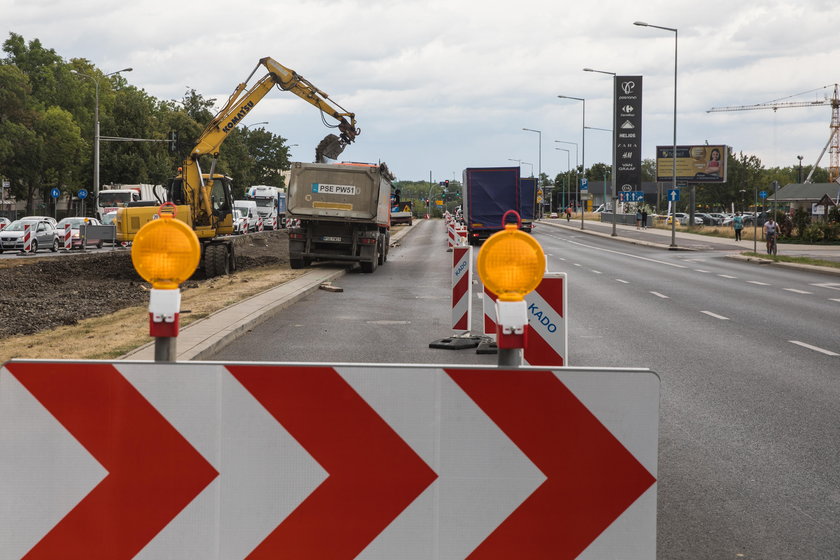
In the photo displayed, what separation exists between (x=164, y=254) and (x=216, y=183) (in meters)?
27.0

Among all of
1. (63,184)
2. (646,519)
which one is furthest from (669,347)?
(63,184)

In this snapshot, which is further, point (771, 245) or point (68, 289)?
point (771, 245)

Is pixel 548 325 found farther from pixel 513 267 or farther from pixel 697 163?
pixel 697 163

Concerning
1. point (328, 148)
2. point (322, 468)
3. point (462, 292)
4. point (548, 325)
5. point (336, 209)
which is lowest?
point (462, 292)

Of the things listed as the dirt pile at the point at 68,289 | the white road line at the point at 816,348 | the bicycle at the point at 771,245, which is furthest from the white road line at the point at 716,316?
the bicycle at the point at 771,245

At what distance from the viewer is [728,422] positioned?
28.4ft

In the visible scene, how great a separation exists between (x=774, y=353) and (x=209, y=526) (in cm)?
1115

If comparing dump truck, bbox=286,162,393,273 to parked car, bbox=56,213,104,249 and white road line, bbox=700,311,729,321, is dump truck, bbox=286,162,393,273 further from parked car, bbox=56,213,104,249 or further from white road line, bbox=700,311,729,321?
parked car, bbox=56,213,104,249

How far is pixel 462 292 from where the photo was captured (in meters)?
13.5

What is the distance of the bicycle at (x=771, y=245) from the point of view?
140 feet

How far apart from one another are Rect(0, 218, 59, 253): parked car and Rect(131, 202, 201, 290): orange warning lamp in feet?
138

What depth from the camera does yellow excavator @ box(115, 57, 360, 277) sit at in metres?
28.8

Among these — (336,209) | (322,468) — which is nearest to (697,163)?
(336,209)

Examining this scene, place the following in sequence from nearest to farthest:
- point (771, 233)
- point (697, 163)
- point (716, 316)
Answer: point (716, 316) → point (771, 233) → point (697, 163)
